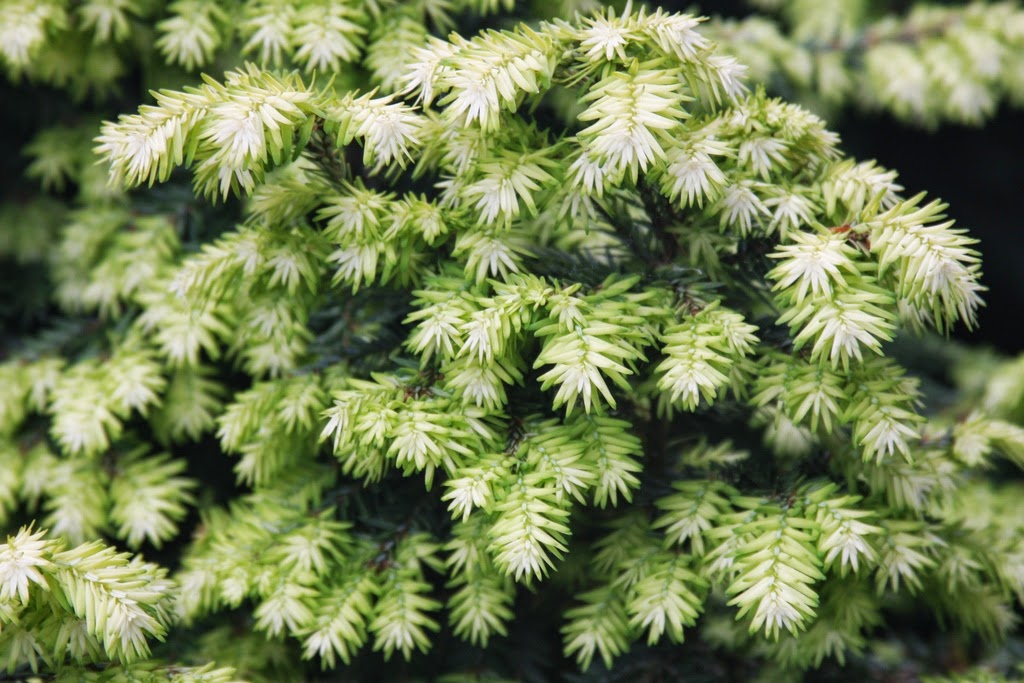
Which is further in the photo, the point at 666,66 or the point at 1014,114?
the point at 1014,114

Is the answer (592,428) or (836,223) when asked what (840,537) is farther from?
(836,223)

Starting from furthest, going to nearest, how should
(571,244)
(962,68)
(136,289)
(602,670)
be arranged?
(962,68) → (136,289) → (571,244) → (602,670)

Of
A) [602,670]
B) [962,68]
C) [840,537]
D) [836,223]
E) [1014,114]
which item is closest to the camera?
[840,537]

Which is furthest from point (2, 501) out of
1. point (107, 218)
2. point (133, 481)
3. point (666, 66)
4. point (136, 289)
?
point (666, 66)

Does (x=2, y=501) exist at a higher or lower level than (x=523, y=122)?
lower

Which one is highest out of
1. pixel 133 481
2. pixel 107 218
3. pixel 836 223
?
pixel 836 223

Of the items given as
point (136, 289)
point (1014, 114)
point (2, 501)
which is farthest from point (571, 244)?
point (1014, 114)

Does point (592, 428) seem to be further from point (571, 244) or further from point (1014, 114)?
point (1014, 114)
